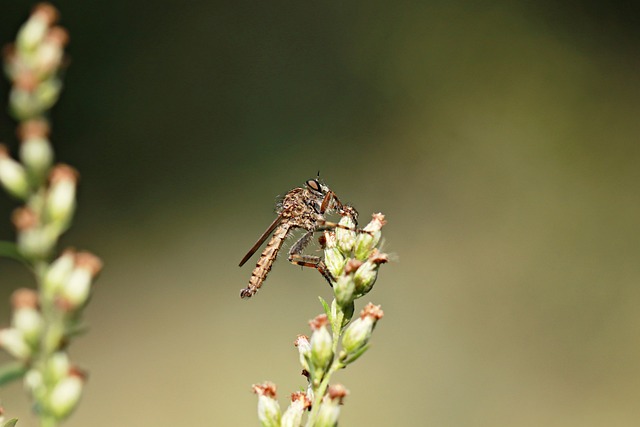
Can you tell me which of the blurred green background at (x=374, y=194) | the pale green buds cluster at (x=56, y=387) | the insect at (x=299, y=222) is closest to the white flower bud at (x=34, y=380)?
the pale green buds cluster at (x=56, y=387)

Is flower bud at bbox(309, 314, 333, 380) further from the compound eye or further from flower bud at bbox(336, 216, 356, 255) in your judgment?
the compound eye

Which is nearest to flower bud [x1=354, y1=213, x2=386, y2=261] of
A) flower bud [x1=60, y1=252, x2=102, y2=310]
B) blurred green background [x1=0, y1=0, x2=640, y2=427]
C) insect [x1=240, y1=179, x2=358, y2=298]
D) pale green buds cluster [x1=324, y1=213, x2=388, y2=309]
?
pale green buds cluster [x1=324, y1=213, x2=388, y2=309]

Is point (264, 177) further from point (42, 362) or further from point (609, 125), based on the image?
point (42, 362)

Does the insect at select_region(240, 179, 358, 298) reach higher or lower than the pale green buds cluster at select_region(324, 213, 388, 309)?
higher

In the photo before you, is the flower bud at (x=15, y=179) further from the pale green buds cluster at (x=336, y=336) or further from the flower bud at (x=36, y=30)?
the pale green buds cluster at (x=336, y=336)

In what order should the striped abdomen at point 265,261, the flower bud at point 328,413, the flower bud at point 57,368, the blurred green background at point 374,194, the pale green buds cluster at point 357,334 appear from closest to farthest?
the flower bud at point 57,368
the flower bud at point 328,413
the pale green buds cluster at point 357,334
the striped abdomen at point 265,261
the blurred green background at point 374,194
